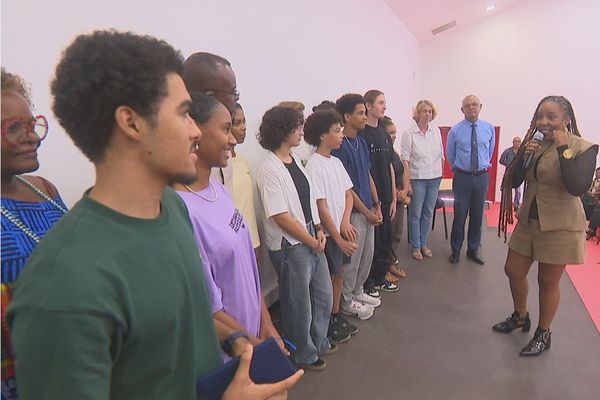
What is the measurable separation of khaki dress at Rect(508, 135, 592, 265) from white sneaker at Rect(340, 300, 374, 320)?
1.20 metres

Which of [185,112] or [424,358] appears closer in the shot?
[185,112]

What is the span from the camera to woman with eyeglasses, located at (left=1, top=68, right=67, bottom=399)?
744mm

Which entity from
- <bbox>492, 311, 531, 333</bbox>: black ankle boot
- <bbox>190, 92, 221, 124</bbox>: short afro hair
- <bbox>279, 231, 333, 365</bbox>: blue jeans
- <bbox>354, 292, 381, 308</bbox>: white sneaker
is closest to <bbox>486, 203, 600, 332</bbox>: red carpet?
<bbox>492, 311, 531, 333</bbox>: black ankle boot

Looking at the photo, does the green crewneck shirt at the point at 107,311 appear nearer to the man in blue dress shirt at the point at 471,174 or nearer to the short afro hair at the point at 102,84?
the short afro hair at the point at 102,84

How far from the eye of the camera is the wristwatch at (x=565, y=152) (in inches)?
81.4

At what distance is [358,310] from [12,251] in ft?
8.03

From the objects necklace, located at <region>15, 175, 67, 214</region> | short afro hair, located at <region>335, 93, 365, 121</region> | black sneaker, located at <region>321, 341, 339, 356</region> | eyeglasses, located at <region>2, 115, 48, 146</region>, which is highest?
short afro hair, located at <region>335, 93, 365, 121</region>

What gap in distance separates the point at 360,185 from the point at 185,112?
2.16 meters

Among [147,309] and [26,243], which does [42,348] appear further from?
[26,243]

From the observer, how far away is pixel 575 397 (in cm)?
197

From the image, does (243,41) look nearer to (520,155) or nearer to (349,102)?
(349,102)

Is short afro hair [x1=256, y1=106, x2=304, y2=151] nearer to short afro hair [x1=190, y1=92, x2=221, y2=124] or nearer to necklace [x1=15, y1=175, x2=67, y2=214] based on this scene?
short afro hair [x1=190, y1=92, x2=221, y2=124]

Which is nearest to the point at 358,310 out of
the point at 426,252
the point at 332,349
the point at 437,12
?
the point at 332,349

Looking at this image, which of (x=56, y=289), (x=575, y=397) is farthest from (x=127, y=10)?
(x=575, y=397)
